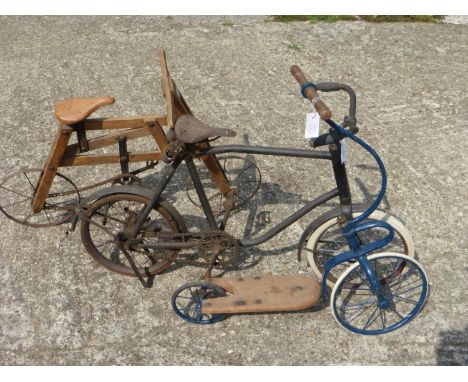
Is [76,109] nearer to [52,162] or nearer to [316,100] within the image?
[52,162]

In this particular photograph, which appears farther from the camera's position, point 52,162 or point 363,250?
point 52,162

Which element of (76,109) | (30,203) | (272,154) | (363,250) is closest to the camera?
(272,154)

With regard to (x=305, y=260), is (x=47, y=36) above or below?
above

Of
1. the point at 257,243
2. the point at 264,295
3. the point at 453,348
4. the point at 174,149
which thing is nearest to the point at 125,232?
the point at 174,149

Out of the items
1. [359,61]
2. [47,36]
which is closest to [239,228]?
[359,61]

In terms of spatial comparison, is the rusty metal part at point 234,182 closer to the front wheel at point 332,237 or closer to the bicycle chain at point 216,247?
the bicycle chain at point 216,247

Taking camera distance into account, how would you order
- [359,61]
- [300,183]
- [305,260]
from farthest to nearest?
[359,61] < [300,183] < [305,260]

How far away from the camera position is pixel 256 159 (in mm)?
4660

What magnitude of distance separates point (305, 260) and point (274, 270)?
10.7 inches

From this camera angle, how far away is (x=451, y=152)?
4.71m

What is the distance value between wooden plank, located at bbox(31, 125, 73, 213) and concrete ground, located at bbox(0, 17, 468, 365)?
483mm

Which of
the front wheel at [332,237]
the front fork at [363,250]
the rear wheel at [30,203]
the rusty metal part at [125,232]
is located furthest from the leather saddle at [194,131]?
the rear wheel at [30,203]

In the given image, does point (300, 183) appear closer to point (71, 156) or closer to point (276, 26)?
point (71, 156)

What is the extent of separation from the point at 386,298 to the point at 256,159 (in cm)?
195
